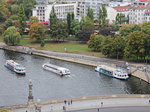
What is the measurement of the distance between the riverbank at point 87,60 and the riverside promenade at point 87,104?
1079 inches

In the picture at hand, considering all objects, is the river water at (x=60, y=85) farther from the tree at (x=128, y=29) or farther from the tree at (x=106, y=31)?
the tree at (x=106, y=31)

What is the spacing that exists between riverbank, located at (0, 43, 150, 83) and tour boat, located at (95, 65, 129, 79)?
3.99 m

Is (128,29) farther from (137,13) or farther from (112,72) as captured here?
(112,72)

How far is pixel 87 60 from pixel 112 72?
17.6 meters

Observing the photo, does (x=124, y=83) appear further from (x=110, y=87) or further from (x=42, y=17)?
(x=42, y=17)

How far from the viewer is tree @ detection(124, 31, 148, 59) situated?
112 m

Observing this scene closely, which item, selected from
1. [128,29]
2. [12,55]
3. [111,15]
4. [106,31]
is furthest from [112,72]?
[111,15]

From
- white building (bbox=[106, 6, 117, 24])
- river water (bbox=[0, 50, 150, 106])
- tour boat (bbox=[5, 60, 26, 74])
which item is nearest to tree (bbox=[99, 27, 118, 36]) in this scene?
white building (bbox=[106, 6, 117, 24])

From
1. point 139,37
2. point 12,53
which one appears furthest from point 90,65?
point 12,53

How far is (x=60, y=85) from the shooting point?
305 ft

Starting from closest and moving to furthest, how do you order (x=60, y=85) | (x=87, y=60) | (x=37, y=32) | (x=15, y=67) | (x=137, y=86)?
(x=137, y=86) < (x=60, y=85) < (x=15, y=67) < (x=87, y=60) < (x=37, y=32)

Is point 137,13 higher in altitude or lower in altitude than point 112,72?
higher

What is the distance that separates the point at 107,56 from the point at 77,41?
35018 mm

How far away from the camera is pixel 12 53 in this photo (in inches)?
5472
